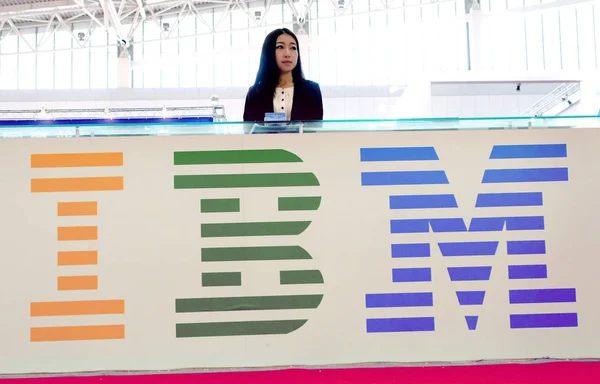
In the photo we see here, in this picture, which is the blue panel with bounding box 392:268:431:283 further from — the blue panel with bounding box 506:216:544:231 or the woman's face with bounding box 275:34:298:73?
the woman's face with bounding box 275:34:298:73

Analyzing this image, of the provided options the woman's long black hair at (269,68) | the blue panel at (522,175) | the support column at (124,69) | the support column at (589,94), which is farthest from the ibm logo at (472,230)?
the support column at (124,69)

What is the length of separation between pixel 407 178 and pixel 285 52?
2.80ft

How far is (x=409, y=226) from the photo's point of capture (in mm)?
2174

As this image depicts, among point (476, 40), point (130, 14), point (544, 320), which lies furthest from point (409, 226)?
point (130, 14)

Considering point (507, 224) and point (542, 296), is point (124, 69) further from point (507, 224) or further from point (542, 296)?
point (542, 296)

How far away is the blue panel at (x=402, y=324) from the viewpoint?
212 cm

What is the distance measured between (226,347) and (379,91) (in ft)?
50.2

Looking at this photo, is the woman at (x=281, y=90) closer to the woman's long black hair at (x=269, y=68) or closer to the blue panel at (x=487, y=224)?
the woman's long black hair at (x=269, y=68)

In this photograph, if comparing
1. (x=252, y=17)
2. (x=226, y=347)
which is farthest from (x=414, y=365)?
(x=252, y=17)

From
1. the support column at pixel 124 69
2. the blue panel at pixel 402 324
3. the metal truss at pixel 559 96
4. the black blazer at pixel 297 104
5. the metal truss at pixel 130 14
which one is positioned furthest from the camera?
the support column at pixel 124 69

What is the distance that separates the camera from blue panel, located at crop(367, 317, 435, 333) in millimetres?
2125

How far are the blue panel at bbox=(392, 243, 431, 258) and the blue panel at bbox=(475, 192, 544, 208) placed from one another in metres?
0.25

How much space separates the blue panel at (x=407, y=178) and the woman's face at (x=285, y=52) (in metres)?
0.76

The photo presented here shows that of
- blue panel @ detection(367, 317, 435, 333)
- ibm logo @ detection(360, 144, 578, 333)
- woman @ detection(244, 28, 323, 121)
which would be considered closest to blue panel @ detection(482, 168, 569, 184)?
ibm logo @ detection(360, 144, 578, 333)
